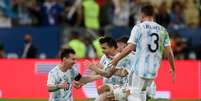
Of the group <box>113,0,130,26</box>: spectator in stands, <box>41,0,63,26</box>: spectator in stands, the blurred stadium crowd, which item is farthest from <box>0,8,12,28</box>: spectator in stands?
<box>113,0,130,26</box>: spectator in stands

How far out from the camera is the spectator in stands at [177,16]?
92.9 feet

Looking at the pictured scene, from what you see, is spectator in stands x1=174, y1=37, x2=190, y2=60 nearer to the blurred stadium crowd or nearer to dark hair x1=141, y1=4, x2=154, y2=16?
the blurred stadium crowd

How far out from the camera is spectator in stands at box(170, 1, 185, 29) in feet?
92.9

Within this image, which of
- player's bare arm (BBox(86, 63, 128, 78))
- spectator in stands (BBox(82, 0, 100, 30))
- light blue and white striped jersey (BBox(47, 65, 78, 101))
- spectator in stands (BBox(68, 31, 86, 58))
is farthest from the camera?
spectator in stands (BBox(82, 0, 100, 30))

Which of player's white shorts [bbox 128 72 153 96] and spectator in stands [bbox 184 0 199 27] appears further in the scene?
spectator in stands [bbox 184 0 199 27]

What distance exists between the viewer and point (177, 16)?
28.4 metres

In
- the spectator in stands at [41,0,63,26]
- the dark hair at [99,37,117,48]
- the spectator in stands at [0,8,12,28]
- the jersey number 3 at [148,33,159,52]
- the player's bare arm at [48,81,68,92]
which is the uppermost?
the spectator in stands at [41,0,63,26]

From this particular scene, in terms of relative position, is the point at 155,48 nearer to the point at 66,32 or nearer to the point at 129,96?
the point at 129,96

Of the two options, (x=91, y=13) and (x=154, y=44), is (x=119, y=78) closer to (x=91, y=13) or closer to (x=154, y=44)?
(x=154, y=44)

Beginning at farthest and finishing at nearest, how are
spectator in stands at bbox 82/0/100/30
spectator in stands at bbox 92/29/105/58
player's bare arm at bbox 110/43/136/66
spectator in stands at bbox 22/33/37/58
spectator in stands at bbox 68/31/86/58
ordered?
spectator in stands at bbox 82/0/100/30
spectator in stands at bbox 22/33/37/58
spectator in stands at bbox 68/31/86/58
spectator in stands at bbox 92/29/105/58
player's bare arm at bbox 110/43/136/66

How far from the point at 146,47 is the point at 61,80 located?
5.29 ft

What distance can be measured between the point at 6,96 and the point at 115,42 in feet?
25.7

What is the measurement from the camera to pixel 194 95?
23359 mm

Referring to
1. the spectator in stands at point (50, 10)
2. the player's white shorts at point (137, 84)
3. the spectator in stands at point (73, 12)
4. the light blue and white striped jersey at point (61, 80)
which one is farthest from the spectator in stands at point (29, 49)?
the player's white shorts at point (137, 84)
